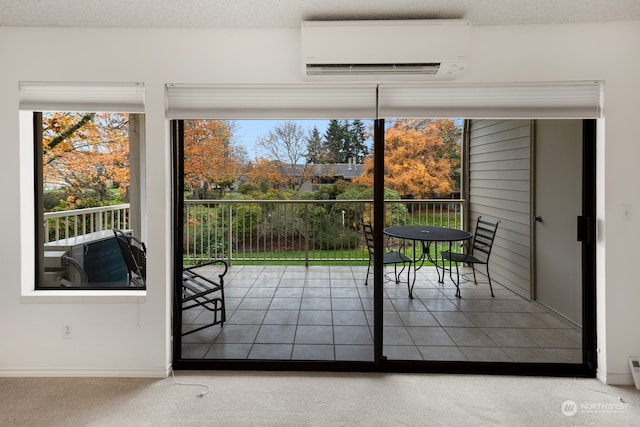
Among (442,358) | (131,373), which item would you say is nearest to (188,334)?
(131,373)

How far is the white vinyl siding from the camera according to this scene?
12.2ft

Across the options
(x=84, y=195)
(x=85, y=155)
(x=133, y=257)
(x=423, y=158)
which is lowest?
(x=133, y=257)

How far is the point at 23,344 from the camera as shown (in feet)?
7.61

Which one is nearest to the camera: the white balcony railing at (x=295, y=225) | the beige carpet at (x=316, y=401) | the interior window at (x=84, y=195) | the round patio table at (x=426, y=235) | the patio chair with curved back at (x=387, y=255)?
the beige carpet at (x=316, y=401)

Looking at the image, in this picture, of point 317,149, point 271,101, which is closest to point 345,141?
point 317,149

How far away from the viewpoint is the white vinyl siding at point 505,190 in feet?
12.2

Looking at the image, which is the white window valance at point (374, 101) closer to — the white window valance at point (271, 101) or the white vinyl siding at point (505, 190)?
the white window valance at point (271, 101)

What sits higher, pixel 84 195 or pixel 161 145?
pixel 161 145

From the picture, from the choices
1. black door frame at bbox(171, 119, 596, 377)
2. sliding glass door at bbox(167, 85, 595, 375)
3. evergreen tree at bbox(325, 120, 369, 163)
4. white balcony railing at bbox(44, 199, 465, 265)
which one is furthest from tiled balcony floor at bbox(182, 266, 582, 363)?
evergreen tree at bbox(325, 120, 369, 163)

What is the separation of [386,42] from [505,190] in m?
2.65

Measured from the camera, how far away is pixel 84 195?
2648mm

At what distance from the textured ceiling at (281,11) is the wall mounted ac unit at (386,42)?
80 mm

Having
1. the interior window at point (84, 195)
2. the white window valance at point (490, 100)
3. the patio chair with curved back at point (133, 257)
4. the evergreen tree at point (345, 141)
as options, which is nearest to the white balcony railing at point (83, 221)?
the interior window at point (84, 195)

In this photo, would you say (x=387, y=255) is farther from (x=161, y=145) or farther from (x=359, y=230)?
(x=161, y=145)
